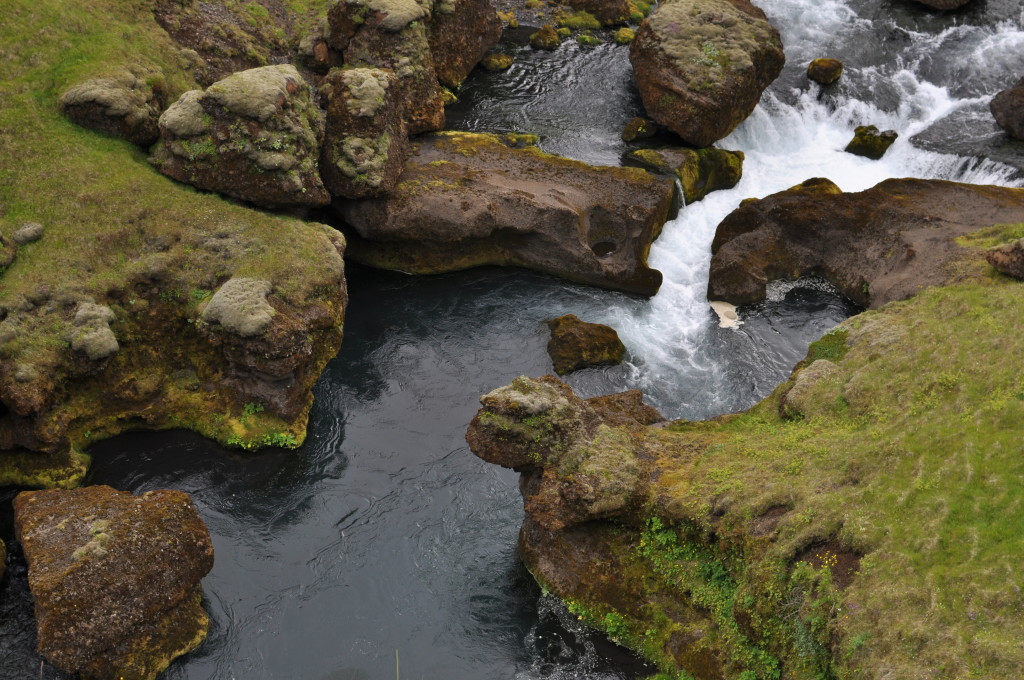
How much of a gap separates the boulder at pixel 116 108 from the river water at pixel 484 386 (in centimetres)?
828

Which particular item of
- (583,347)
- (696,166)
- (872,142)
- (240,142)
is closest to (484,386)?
(583,347)

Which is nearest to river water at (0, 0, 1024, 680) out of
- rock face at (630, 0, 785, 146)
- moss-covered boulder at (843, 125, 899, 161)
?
moss-covered boulder at (843, 125, 899, 161)

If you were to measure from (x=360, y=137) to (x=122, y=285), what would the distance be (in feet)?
31.2

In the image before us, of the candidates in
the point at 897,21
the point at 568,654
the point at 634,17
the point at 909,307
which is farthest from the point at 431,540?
the point at 897,21

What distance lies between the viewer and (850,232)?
28500 millimetres

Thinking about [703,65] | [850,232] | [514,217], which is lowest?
[850,232]

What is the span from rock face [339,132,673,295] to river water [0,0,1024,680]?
2.56ft

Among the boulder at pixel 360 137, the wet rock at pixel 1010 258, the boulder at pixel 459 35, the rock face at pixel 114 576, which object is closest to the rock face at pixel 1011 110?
the wet rock at pixel 1010 258

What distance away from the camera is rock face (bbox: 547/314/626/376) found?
24.8 meters

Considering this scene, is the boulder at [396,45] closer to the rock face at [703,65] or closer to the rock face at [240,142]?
the rock face at [240,142]

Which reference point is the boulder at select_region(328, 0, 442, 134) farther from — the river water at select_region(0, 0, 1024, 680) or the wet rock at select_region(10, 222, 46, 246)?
the wet rock at select_region(10, 222, 46, 246)

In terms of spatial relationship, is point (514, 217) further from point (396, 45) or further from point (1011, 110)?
point (1011, 110)

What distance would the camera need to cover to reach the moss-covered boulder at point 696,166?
31859 millimetres

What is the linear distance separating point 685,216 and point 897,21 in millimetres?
18892
